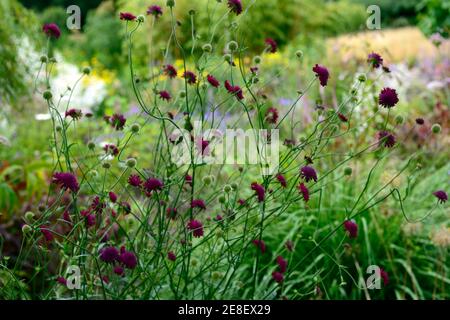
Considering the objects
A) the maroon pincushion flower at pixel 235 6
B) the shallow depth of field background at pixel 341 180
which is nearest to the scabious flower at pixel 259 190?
the shallow depth of field background at pixel 341 180

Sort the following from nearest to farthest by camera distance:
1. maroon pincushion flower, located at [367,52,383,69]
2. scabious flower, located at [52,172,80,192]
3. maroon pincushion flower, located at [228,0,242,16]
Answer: scabious flower, located at [52,172,80,192]
maroon pincushion flower, located at [228,0,242,16]
maroon pincushion flower, located at [367,52,383,69]

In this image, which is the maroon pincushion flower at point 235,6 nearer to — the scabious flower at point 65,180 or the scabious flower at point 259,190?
the scabious flower at point 259,190

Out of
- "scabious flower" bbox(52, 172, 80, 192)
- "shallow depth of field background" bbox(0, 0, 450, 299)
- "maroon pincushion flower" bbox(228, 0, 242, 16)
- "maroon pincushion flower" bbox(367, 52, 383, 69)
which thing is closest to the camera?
"scabious flower" bbox(52, 172, 80, 192)

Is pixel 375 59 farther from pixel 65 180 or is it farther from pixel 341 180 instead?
pixel 341 180

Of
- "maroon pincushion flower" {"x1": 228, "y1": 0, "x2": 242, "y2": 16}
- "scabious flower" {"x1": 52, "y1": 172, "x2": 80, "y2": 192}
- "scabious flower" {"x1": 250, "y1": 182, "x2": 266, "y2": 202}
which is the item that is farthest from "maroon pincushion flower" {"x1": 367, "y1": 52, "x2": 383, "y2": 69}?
"scabious flower" {"x1": 52, "y1": 172, "x2": 80, "y2": 192}

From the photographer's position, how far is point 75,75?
669cm

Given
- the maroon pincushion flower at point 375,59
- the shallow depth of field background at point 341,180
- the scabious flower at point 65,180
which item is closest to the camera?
the scabious flower at point 65,180

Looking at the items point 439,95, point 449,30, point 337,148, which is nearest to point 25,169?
point 337,148

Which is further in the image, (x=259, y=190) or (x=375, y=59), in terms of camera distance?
(x=375, y=59)

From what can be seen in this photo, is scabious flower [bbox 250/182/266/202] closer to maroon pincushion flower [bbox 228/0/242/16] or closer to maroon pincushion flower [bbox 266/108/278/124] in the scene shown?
maroon pincushion flower [bbox 266/108/278/124]

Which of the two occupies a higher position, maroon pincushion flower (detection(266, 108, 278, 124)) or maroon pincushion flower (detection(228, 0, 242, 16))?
maroon pincushion flower (detection(228, 0, 242, 16))

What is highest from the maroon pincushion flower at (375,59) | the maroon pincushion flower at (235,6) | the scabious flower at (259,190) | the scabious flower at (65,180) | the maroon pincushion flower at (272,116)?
the maroon pincushion flower at (235,6)

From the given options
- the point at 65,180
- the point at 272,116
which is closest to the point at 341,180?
the point at 272,116
